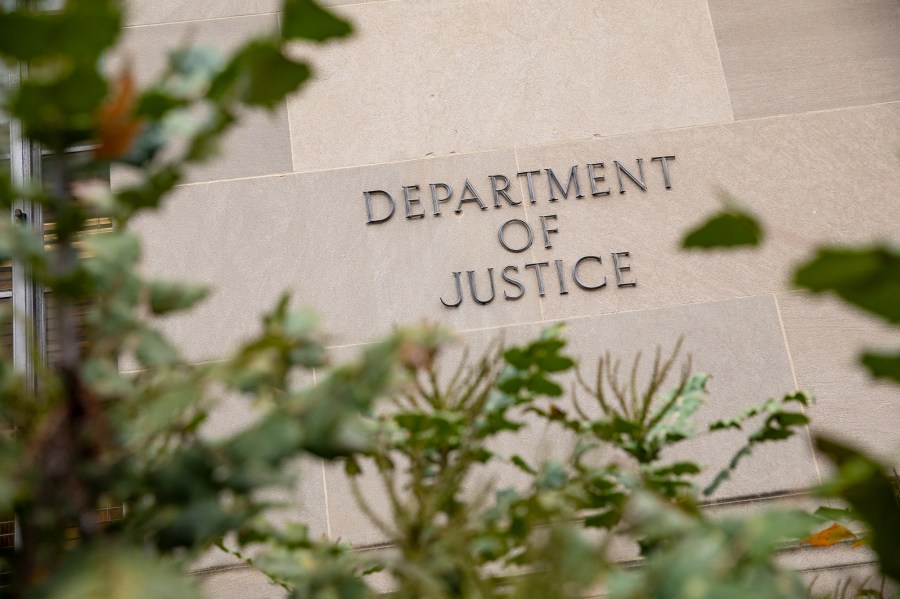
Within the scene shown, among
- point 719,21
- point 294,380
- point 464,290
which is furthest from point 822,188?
point 294,380

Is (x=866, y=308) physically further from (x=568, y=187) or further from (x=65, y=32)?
(x=568, y=187)

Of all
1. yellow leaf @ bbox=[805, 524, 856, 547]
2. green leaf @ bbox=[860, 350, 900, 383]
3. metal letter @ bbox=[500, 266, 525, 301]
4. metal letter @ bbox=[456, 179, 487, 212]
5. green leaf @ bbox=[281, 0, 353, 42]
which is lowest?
yellow leaf @ bbox=[805, 524, 856, 547]

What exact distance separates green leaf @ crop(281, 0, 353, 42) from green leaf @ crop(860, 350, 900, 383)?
0.71 metres

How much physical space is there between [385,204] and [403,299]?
18.9 inches

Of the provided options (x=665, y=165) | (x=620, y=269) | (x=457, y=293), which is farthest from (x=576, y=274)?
(x=665, y=165)

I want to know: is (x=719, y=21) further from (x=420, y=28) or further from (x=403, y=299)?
(x=403, y=299)

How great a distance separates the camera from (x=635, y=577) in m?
1.09

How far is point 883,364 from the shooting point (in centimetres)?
109

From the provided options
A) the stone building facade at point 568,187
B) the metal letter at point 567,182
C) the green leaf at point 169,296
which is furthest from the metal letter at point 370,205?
the green leaf at point 169,296

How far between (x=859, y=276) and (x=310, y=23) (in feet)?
2.20

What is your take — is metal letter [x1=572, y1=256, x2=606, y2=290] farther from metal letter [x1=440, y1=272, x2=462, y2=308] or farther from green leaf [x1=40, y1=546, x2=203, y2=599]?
green leaf [x1=40, y1=546, x2=203, y2=599]

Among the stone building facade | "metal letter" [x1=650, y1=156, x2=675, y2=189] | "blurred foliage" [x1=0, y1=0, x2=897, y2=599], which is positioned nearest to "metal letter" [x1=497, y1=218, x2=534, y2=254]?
the stone building facade

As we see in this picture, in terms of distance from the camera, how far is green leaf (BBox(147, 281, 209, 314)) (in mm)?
1301

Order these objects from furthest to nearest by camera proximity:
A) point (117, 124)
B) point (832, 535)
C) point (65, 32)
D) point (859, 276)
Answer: point (832, 535), point (117, 124), point (65, 32), point (859, 276)
